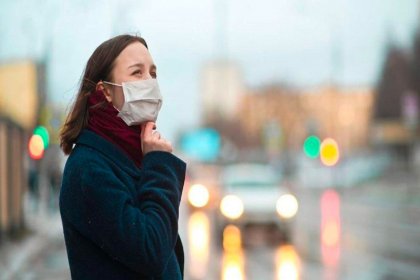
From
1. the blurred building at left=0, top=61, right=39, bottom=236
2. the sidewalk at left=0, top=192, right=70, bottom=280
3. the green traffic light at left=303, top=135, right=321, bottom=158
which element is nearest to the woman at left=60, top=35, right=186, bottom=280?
the sidewalk at left=0, top=192, right=70, bottom=280

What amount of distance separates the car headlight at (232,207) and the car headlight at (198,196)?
461 inches

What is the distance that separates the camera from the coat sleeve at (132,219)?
239 cm

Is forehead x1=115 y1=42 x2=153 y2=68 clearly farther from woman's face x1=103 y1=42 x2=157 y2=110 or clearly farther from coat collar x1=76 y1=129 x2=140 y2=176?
coat collar x1=76 y1=129 x2=140 y2=176

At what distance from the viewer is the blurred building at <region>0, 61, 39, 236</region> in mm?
19328

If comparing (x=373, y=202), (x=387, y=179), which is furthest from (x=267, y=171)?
(x=387, y=179)

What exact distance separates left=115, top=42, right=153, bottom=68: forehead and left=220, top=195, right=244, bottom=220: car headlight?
1800cm

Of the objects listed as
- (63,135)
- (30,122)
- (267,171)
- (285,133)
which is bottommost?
(285,133)

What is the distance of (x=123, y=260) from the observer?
2.40 metres

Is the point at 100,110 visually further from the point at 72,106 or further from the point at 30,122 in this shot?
the point at 30,122

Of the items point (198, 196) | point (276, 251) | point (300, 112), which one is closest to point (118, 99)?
point (276, 251)

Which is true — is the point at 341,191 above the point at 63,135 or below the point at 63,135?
below

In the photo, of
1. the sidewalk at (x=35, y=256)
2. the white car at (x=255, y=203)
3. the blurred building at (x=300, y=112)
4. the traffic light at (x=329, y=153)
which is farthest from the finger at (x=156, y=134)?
the blurred building at (x=300, y=112)

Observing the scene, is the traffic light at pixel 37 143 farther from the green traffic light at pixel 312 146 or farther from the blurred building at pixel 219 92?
the blurred building at pixel 219 92

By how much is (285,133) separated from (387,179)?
42973mm
